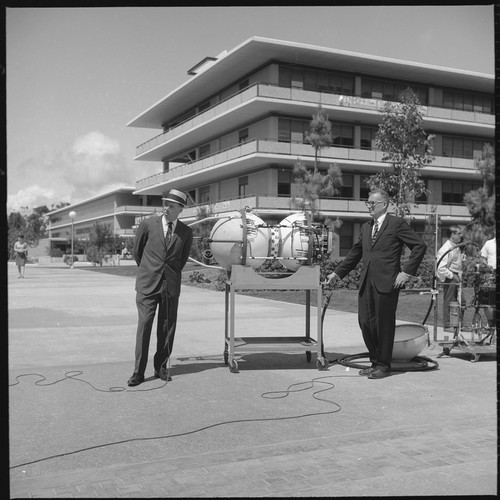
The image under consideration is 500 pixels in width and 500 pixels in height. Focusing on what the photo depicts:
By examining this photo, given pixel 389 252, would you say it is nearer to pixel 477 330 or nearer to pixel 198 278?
pixel 477 330

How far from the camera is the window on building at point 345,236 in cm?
4898

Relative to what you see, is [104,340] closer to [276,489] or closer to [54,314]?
[54,314]

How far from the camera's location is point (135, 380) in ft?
23.6

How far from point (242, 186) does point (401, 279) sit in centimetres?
4329

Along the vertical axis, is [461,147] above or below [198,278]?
above

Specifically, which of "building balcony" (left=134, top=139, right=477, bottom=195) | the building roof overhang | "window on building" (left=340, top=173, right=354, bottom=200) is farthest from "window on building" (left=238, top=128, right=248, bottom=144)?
"window on building" (left=340, top=173, right=354, bottom=200)

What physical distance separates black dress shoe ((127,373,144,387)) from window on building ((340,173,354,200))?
4314cm

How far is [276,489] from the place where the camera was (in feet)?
13.6

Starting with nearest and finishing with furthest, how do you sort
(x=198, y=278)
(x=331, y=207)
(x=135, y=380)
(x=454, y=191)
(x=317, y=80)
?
(x=135, y=380) < (x=198, y=278) < (x=317, y=80) < (x=331, y=207) < (x=454, y=191)

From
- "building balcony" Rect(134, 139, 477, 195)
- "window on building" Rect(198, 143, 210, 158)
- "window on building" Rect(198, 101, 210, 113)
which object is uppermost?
"window on building" Rect(198, 101, 210, 113)

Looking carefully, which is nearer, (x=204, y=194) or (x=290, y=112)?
(x=290, y=112)

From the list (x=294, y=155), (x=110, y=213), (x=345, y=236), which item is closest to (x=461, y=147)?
(x=345, y=236)

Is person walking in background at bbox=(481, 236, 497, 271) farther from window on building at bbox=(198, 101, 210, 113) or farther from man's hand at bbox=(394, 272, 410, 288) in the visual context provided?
window on building at bbox=(198, 101, 210, 113)

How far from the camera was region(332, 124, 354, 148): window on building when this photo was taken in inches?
1906
